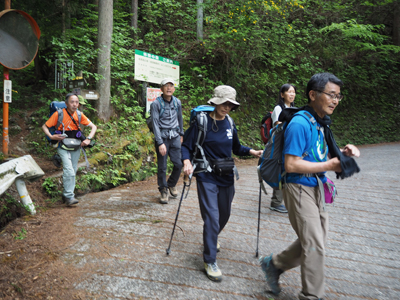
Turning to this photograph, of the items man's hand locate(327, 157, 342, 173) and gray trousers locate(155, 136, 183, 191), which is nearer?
man's hand locate(327, 157, 342, 173)

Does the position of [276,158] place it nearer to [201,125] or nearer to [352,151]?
[352,151]

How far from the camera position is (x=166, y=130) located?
580 centimetres

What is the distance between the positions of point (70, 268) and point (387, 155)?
13.1 metres

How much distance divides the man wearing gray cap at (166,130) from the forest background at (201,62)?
1.97 metres

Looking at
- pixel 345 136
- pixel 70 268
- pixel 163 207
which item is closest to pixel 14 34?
pixel 163 207

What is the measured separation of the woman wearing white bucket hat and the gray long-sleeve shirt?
217cm

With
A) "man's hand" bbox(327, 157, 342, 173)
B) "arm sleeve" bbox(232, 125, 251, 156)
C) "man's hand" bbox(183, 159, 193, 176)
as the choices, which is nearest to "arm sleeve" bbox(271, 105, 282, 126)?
"arm sleeve" bbox(232, 125, 251, 156)

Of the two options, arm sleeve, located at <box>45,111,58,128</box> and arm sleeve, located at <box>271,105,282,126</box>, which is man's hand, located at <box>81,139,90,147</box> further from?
arm sleeve, located at <box>271,105,282,126</box>

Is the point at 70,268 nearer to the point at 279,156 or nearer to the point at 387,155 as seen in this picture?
the point at 279,156

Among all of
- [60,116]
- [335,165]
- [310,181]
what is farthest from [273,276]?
[60,116]

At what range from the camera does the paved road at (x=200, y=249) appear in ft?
10.1

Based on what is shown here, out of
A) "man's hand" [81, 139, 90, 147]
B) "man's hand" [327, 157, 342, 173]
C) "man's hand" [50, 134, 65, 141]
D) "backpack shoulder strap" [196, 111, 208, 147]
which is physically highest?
"backpack shoulder strap" [196, 111, 208, 147]

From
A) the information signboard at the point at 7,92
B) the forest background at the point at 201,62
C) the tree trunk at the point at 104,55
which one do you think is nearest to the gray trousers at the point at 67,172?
the forest background at the point at 201,62

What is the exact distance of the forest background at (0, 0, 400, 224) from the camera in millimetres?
8523
